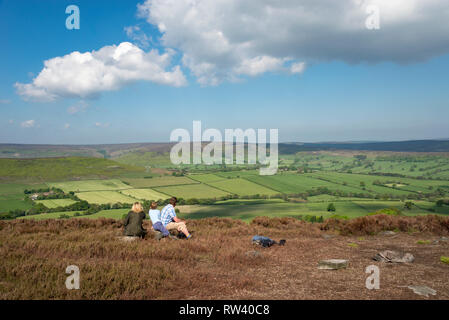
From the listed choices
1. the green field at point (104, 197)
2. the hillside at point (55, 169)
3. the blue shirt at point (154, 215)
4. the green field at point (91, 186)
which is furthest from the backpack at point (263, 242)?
the hillside at point (55, 169)

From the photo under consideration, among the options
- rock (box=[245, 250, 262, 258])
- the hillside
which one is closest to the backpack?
rock (box=[245, 250, 262, 258])

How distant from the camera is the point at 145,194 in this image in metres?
66.2

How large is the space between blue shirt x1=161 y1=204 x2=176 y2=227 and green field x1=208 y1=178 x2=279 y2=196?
58469mm

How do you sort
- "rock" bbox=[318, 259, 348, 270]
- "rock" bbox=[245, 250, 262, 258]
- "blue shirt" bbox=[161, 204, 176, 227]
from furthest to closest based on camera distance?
"blue shirt" bbox=[161, 204, 176, 227] → "rock" bbox=[245, 250, 262, 258] → "rock" bbox=[318, 259, 348, 270]

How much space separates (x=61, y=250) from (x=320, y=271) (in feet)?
30.1

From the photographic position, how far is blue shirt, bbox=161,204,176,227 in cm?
1339

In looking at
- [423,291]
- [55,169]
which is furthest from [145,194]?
[423,291]

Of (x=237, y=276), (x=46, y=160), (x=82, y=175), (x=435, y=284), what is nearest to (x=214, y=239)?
(x=237, y=276)

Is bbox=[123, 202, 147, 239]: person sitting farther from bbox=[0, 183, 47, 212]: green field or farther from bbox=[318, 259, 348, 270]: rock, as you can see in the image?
bbox=[0, 183, 47, 212]: green field

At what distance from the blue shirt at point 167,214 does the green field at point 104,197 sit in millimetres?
45308

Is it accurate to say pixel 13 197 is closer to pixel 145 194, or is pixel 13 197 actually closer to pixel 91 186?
pixel 91 186

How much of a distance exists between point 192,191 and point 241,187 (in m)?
15.9
